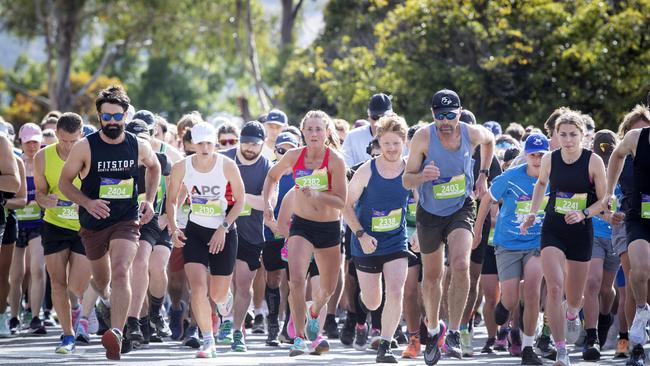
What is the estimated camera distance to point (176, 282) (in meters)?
15.3

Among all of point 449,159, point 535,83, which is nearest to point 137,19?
point 535,83

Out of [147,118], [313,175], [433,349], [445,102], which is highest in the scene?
[147,118]

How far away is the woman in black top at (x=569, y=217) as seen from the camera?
39.0 feet

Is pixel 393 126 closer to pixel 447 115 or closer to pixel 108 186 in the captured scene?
pixel 447 115

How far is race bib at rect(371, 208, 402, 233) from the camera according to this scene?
12.6 meters

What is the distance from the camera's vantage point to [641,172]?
1238 centimetres

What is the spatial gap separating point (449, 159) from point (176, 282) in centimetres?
451

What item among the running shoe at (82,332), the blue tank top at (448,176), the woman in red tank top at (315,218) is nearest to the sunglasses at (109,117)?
the woman in red tank top at (315,218)

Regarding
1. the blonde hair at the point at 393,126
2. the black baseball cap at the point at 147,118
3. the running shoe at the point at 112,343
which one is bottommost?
the running shoe at the point at 112,343

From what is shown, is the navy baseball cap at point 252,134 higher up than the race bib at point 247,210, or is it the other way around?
the navy baseball cap at point 252,134

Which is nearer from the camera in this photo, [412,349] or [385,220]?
[385,220]

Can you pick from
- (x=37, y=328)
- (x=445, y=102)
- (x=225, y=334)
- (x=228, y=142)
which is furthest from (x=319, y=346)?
(x=37, y=328)

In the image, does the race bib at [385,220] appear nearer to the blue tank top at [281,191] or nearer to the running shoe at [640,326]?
the running shoe at [640,326]

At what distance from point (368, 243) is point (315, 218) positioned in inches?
29.9
